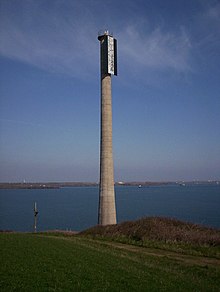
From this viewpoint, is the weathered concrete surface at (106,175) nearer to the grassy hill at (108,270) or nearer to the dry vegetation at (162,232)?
the dry vegetation at (162,232)

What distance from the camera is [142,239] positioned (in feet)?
74.3

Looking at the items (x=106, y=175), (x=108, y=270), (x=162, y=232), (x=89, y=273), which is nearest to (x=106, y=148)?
(x=106, y=175)

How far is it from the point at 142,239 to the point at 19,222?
137ft

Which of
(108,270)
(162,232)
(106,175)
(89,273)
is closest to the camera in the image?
(89,273)

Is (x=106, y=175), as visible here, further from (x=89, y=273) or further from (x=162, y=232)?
(x=89, y=273)

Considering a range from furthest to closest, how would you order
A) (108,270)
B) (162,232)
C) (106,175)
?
(106,175) < (162,232) < (108,270)

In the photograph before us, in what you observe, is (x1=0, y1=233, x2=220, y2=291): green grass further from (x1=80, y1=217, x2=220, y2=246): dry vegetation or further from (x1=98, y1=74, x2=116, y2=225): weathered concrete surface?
(x1=98, y1=74, x2=116, y2=225): weathered concrete surface

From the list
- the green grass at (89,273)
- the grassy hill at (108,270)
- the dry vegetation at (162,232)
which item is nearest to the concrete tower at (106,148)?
the dry vegetation at (162,232)

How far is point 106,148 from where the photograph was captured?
32281mm

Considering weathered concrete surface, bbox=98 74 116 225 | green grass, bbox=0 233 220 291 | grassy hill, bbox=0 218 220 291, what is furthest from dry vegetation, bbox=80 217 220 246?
green grass, bbox=0 233 220 291

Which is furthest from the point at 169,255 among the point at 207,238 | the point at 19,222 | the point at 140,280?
the point at 19,222

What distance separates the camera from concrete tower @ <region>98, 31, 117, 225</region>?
31844 millimetres

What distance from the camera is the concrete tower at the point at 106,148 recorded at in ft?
104

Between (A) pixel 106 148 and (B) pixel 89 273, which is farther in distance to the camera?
(A) pixel 106 148
